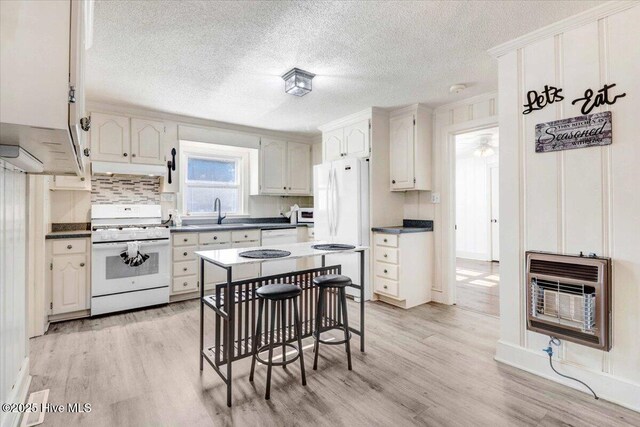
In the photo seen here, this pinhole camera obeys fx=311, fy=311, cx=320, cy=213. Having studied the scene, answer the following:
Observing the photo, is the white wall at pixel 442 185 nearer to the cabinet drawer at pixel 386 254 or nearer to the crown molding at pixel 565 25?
the cabinet drawer at pixel 386 254

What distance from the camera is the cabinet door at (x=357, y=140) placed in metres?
3.87

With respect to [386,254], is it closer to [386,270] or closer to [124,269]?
[386,270]

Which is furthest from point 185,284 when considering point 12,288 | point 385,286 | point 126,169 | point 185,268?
point 385,286

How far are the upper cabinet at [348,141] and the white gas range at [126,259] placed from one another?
92.6 inches

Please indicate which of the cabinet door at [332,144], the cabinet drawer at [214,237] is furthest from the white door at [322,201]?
the cabinet drawer at [214,237]

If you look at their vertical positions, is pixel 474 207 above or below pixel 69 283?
above

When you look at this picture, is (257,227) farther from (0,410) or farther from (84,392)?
(0,410)

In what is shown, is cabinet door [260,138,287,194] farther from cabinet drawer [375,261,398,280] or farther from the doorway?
the doorway

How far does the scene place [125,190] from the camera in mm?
3844

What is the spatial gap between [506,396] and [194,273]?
3.38 meters

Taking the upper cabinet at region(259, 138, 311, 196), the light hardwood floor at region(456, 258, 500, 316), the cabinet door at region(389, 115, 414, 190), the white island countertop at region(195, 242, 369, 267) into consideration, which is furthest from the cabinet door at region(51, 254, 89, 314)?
the light hardwood floor at region(456, 258, 500, 316)

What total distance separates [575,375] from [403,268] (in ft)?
5.71

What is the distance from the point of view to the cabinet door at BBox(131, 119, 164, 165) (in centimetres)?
376

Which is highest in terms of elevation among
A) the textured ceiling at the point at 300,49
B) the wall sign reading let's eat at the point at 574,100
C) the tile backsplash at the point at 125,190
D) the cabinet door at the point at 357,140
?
the textured ceiling at the point at 300,49
